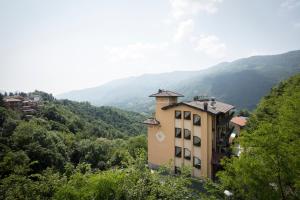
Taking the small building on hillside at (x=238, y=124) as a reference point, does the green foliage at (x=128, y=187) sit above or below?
above

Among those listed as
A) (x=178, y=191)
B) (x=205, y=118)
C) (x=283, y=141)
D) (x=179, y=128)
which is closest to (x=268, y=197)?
(x=283, y=141)

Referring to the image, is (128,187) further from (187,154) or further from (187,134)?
(187,154)

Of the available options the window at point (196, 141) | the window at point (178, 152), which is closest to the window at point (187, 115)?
the window at point (196, 141)

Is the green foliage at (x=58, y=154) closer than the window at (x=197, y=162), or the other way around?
the green foliage at (x=58, y=154)

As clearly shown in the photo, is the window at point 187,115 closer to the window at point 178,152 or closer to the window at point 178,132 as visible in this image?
the window at point 178,132

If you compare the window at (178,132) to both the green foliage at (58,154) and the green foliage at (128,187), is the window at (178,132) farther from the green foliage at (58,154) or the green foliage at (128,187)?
the green foliage at (128,187)

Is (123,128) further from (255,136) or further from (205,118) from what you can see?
(255,136)

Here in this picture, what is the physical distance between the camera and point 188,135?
3491 centimetres

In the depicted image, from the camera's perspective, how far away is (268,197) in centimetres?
1313

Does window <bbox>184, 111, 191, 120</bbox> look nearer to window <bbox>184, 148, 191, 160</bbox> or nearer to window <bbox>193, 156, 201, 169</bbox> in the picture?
window <bbox>184, 148, 191, 160</bbox>

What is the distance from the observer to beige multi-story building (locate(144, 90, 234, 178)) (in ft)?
108

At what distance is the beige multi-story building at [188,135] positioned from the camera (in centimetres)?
3306

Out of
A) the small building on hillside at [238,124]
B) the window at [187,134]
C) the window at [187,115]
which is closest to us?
the window at [187,115]

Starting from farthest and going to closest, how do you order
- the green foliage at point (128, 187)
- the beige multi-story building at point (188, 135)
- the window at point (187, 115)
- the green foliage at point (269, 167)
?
the window at point (187, 115) < the beige multi-story building at point (188, 135) < the green foliage at point (269, 167) < the green foliage at point (128, 187)
